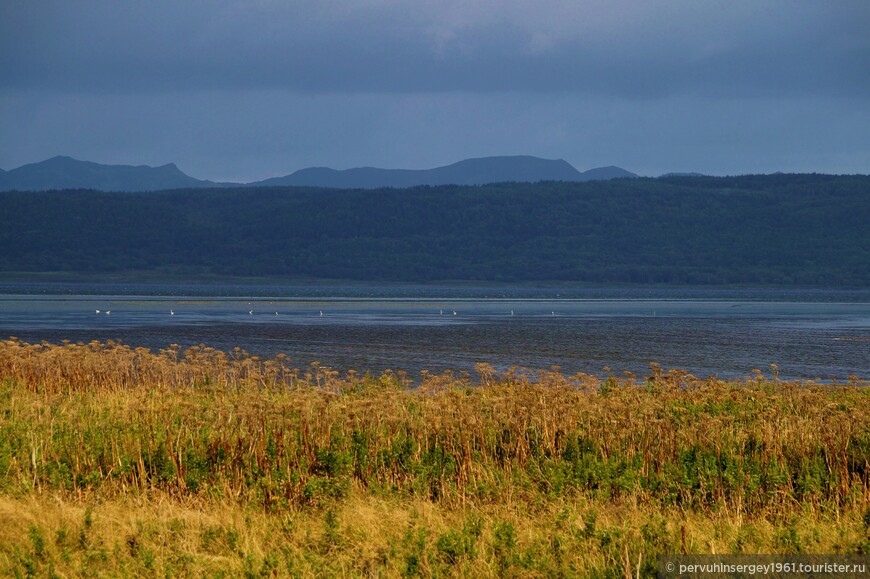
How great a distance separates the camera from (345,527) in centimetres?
1227

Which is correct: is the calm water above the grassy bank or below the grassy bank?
below

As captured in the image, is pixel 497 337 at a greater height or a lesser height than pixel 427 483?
lesser

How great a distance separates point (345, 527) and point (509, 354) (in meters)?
30.5

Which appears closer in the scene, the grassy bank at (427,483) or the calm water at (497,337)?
the grassy bank at (427,483)

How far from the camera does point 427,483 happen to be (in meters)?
15.0

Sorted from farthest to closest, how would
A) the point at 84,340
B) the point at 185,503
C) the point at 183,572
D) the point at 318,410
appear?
the point at 84,340, the point at 318,410, the point at 185,503, the point at 183,572

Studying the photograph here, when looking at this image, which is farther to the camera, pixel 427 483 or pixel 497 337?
pixel 497 337

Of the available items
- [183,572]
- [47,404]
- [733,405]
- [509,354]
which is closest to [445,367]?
[509,354]

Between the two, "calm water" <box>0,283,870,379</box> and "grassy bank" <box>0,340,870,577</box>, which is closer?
"grassy bank" <box>0,340,870,577</box>

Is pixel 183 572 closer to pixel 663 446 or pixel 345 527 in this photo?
pixel 345 527

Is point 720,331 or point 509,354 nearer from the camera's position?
point 509,354

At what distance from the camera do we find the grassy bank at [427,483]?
1134cm

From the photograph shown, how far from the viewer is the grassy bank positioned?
11.3 metres

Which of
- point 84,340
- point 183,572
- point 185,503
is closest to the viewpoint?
point 183,572
